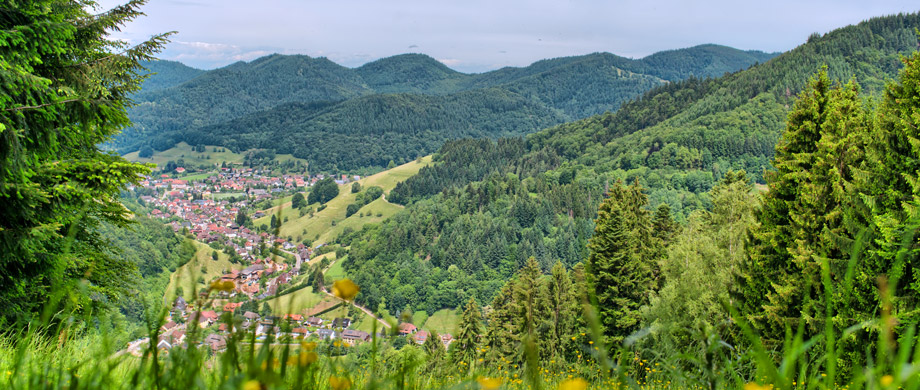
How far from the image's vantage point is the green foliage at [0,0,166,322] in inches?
263

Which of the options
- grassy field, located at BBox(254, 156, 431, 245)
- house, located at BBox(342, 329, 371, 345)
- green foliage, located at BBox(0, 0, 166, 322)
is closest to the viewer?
house, located at BBox(342, 329, 371, 345)

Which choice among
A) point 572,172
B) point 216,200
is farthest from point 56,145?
point 216,200

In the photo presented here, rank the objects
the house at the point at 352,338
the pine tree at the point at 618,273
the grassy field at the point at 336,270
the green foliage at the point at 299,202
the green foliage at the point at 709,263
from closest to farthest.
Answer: the house at the point at 352,338 < the green foliage at the point at 709,263 < the pine tree at the point at 618,273 < the grassy field at the point at 336,270 < the green foliage at the point at 299,202

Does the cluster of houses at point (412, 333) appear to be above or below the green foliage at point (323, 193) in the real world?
above

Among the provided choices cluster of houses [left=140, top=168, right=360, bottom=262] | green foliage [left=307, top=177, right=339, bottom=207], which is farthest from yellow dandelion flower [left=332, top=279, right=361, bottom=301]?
green foliage [left=307, top=177, right=339, bottom=207]

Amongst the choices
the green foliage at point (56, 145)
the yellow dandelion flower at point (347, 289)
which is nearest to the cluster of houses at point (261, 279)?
the yellow dandelion flower at point (347, 289)

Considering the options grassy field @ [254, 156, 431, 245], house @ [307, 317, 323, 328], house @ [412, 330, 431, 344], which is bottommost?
grassy field @ [254, 156, 431, 245]

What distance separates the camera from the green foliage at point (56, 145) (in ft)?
21.9

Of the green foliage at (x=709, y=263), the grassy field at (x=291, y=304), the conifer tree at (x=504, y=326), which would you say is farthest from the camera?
the conifer tree at (x=504, y=326)

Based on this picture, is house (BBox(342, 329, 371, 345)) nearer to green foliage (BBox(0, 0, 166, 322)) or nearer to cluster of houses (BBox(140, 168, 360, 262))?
green foliage (BBox(0, 0, 166, 322))

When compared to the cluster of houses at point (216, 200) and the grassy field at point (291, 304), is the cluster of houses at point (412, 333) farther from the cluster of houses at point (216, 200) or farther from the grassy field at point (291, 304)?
the cluster of houses at point (216, 200)

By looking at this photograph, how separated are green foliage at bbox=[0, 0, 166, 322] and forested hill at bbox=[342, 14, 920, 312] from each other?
35.8 m

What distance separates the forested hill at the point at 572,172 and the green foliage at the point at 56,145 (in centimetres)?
→ 3577

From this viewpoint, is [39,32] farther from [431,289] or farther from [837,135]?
[431,289]
